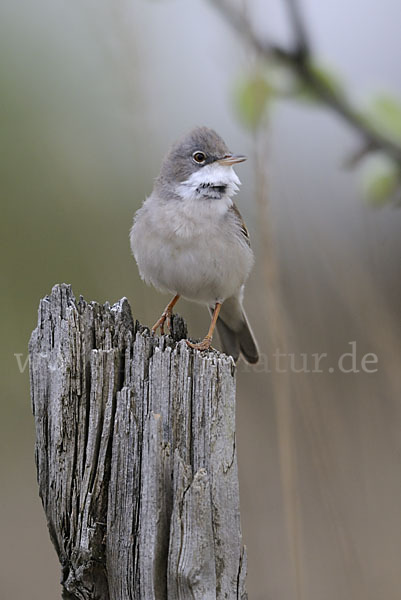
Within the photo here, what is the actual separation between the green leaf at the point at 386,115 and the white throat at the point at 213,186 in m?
1.99

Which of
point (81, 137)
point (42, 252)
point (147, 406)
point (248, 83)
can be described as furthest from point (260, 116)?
point (42, 252)

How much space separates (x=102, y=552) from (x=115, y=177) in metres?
4.03

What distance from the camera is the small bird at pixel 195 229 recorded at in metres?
3.83

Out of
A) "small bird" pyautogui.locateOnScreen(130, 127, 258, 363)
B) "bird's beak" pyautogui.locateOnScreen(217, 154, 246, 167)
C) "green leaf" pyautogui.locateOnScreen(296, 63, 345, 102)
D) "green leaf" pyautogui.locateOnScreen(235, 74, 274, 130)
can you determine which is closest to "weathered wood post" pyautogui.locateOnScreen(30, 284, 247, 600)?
"green leaf" pyautogui.locateOnScreen(235, 74, 274, 130)

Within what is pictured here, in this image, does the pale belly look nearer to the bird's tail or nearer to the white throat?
the white throat

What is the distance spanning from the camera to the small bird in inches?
151

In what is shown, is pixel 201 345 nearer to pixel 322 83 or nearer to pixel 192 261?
pixel 192 261

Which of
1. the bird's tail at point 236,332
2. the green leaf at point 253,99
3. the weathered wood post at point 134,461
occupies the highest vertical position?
the bird's tail at point 236,332

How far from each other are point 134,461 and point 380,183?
115 cm

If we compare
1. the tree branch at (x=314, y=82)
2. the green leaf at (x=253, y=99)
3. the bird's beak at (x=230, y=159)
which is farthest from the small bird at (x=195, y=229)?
the tree branch at (x=314, y=82)

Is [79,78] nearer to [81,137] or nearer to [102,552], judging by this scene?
[81,137]

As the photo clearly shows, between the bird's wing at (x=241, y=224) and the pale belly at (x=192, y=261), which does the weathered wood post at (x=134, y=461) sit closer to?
the pale belly at (x=192, y=261)

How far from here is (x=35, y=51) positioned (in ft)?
19.5

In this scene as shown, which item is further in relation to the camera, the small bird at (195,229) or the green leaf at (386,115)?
the small bird at (195,229)
